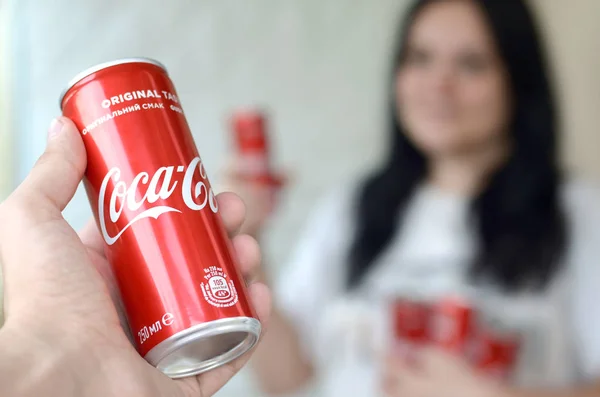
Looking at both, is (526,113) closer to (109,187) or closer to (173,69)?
(173,69)

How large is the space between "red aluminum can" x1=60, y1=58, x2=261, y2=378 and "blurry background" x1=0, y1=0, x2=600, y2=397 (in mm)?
830

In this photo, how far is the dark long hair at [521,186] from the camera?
3.76 feet

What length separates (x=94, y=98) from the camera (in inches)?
19.3

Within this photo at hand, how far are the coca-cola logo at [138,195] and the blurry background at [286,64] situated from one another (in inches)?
33.2

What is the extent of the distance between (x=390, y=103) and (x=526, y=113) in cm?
33

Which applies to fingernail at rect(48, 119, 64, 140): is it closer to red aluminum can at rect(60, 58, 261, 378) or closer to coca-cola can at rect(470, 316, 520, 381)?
red aluminum can at rect(60, 58, 261, 378)

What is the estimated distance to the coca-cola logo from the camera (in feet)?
1.59

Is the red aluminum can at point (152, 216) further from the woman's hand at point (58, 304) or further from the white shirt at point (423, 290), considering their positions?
the white shirt at point (423, 290)

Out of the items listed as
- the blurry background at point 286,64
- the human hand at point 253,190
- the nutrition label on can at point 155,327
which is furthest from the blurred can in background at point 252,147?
the nutrition label on can at point 155,327

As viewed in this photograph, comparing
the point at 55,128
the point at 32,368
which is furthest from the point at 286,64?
the point at 32,368

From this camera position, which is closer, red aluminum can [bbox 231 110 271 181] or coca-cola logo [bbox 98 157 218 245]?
coca-cola logo [bbox 98 157 218 245]

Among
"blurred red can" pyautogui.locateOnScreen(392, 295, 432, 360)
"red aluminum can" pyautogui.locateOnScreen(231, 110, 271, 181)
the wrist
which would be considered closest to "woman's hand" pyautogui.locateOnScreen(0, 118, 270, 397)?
the wrist

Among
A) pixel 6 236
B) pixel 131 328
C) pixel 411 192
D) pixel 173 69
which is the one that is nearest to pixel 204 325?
pixel 131 328

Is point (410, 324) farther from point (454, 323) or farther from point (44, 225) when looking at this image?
point (44, 225)
